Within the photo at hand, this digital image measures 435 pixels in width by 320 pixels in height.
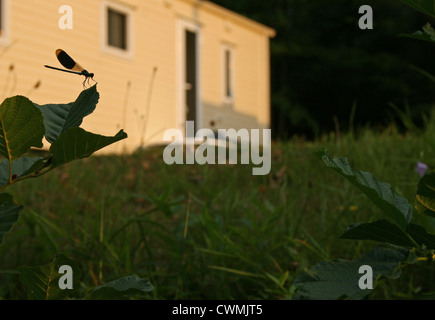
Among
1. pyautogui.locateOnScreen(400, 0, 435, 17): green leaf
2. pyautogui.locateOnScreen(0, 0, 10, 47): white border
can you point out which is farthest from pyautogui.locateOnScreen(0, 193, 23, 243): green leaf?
pyautogui.locateOnScreen(0, 0, 10, 47): white border

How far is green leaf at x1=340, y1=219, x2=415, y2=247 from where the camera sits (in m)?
0.41

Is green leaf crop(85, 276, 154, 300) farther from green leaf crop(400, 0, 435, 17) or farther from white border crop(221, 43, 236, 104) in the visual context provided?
white border crop(221, 43, 236, 104)

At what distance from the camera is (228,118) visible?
12289mm

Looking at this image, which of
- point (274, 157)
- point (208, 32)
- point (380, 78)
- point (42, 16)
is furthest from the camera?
point (380, 78)

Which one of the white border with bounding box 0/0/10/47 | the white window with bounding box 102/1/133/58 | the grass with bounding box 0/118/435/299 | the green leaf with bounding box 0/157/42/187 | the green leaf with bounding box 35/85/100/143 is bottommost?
the grass with bounding box 0/118/435/299

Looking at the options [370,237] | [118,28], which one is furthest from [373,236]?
[118,28]

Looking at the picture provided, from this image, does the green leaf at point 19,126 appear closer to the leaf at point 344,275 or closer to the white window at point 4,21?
the leaf at point 344,275

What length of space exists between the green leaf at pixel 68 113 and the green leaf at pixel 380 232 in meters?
0.22

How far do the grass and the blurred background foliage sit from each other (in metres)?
17.2

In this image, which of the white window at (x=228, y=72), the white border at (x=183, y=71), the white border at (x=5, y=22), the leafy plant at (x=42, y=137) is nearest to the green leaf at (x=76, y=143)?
the leafy plant at (x=42, y=137)

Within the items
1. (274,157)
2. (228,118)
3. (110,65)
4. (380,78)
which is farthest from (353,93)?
(274,157)
